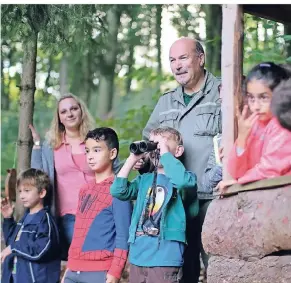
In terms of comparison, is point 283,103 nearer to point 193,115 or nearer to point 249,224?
point 249,224

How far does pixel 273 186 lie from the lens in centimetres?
439

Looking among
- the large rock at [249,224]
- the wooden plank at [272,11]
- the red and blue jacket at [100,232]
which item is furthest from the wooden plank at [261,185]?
the wooden plank at [272,11]

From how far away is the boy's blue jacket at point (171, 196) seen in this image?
4.98 m

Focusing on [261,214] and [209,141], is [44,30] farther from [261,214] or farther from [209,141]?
[261,214]

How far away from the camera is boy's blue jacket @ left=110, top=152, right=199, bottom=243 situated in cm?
498

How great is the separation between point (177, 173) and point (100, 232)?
100 cm

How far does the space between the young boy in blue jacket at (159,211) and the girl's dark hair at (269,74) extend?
0.86 m

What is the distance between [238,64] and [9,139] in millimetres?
13816

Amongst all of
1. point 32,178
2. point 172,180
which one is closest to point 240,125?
point 172,180

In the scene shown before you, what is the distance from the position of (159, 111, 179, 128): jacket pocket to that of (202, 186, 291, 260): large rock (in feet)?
3.22

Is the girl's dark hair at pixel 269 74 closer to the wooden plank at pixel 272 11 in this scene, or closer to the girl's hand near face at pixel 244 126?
the girl's hand near face at pixel 244 126

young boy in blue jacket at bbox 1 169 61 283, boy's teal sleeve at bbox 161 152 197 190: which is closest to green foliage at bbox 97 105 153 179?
young boy in blue jacket at bbox 1 169 61 283

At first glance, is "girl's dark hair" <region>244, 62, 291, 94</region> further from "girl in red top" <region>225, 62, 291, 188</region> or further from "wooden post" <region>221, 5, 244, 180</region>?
"wooden post" <region>221, 5, 244, 180</region>

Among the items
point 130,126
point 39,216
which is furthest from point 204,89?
point 130,126
